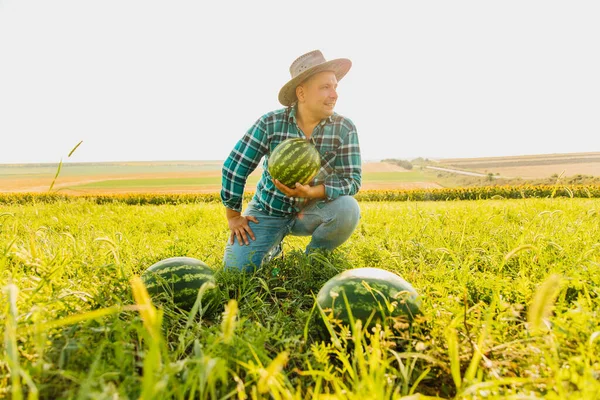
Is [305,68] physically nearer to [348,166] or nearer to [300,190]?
[348,166]

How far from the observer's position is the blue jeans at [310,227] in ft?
12.2

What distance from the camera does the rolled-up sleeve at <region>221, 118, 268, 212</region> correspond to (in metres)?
3.82

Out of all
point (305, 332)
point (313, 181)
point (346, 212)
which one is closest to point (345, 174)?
point (313, 181)

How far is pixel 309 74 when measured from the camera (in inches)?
142

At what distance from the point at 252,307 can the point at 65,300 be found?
110cm

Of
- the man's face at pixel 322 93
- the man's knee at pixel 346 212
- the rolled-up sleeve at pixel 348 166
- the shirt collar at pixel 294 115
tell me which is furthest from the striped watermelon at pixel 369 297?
the shirt collar at pixel 294 115

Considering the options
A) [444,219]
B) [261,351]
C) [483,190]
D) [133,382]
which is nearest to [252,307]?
[261,351]

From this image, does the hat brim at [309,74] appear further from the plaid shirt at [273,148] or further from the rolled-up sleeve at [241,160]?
the rolled-up sleeve at [241,160]

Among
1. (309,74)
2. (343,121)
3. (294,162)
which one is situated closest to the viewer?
(294,162)

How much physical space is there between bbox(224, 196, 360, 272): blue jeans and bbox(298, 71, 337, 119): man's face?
0.85 metres

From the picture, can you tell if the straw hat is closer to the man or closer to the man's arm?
the man

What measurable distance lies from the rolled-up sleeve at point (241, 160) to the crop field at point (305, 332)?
25.5 inches

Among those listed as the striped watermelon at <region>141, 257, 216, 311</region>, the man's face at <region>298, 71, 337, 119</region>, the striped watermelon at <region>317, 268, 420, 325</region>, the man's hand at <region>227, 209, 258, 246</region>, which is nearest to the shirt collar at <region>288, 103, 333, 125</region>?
the man's face at <region>298, 71, 337, 119</region>

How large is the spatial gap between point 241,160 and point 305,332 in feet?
7.59
